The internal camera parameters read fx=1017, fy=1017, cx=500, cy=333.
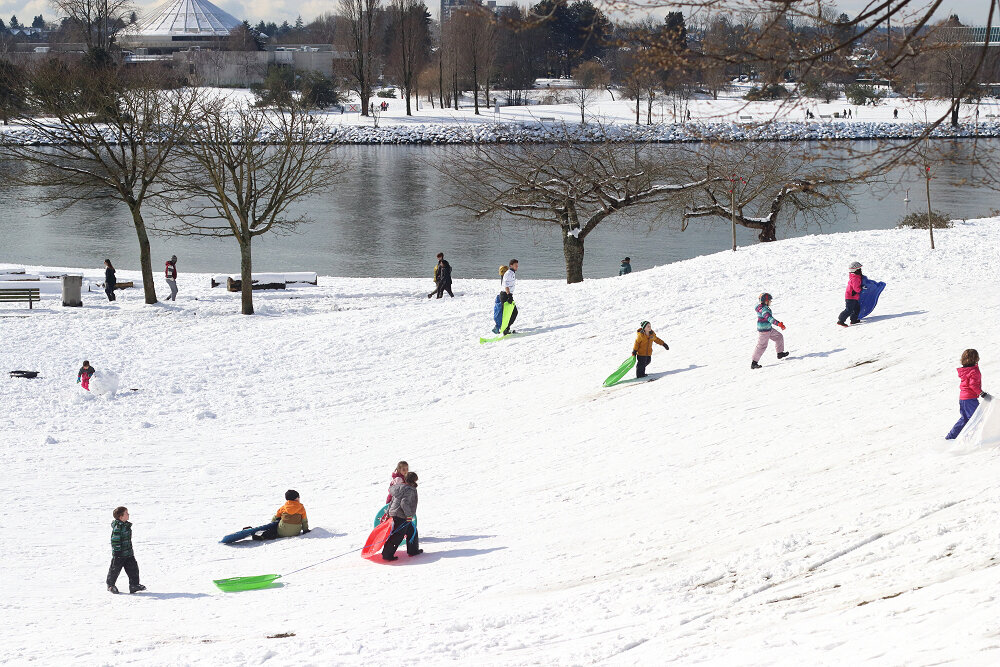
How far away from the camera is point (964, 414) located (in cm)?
1138

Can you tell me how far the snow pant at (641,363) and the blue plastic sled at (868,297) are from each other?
3.98 m

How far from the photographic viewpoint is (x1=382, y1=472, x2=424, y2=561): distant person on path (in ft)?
38.8

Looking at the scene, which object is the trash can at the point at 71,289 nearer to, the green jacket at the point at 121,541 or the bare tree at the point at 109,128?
the bare tree at the point at 109,128

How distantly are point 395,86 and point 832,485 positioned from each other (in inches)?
4985

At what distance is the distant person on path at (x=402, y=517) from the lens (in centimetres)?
1184

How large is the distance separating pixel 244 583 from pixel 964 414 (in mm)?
8319

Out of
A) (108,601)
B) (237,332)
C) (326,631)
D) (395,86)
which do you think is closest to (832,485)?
(326,631)

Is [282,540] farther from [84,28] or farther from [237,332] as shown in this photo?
[84,28]

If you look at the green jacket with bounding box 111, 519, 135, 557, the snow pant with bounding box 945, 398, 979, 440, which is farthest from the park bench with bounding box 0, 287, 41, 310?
the snow pant with bounding box 945, 398, 979, 440

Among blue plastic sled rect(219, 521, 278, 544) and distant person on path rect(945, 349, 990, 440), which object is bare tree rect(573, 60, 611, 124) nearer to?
blue plastic sled rect(219, 521, 278, 544)

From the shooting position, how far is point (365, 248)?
43.7 m

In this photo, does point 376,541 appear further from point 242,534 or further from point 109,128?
point 109,128

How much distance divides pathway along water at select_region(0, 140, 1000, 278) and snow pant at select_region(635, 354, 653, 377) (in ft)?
63.6

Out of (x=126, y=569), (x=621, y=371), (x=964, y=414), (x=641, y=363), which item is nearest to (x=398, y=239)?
(x=621, y=371)
